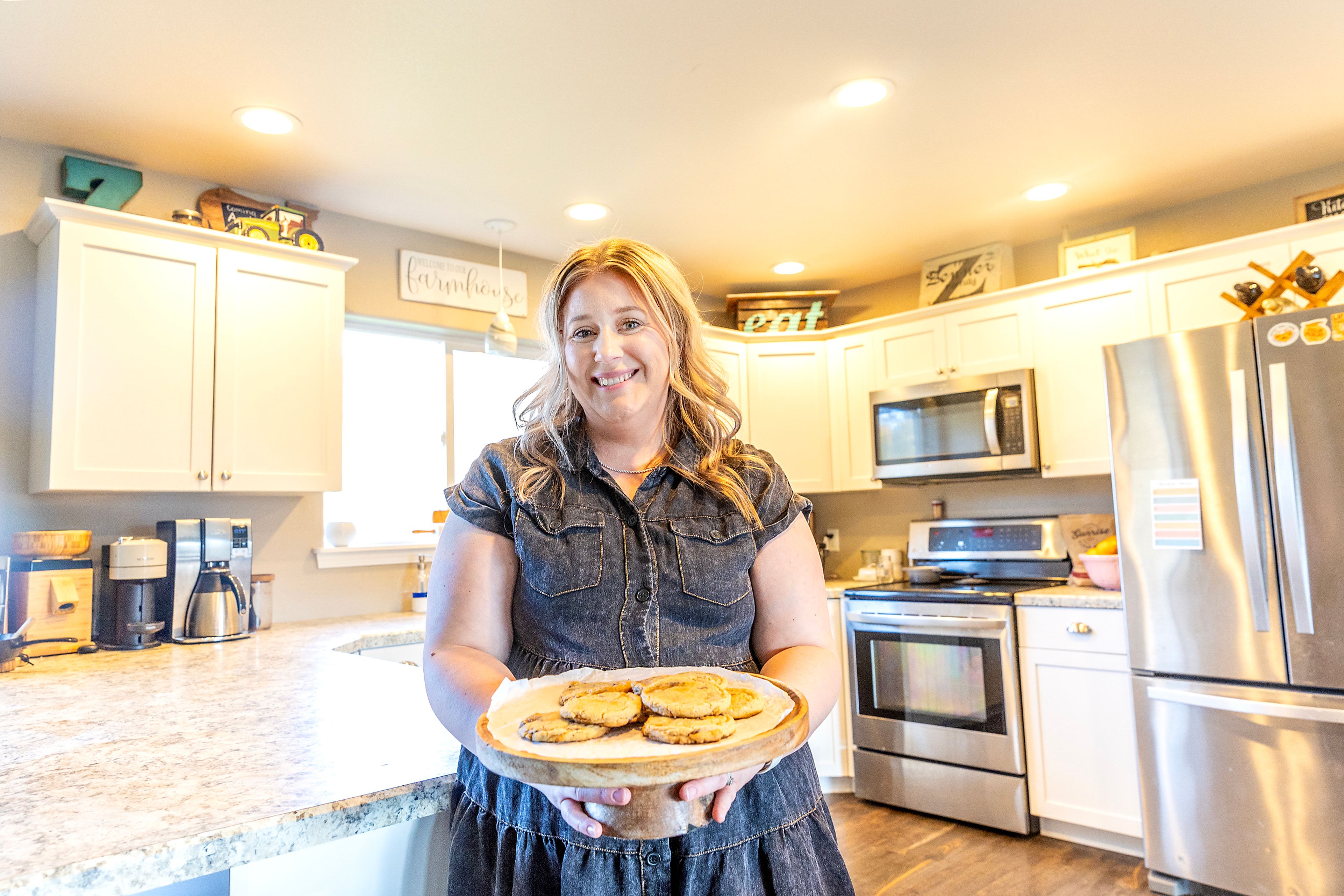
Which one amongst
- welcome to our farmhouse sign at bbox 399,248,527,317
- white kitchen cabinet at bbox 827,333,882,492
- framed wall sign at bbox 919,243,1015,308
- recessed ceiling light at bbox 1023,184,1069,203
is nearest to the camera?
recessed ceiling light at bbox 1023,184,1069,203

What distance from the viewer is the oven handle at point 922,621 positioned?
9.98 ft

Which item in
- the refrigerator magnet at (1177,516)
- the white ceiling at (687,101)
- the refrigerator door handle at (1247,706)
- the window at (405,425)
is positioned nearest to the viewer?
the white ceiling at (687,101)

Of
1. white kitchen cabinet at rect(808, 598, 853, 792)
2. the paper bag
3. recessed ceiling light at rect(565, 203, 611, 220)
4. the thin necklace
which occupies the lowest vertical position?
white kitchen cabinet at rect(808, 598, 853, 792)

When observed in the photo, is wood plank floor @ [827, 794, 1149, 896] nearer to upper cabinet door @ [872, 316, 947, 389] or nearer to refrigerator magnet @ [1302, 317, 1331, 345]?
refrigerator magnet @ [1302, 317, 1331, 345]

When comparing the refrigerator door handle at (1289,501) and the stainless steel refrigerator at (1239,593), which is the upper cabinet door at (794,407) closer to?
the stainless steel refrigerator at (1239,593)

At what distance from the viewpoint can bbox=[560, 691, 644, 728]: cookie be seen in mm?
765

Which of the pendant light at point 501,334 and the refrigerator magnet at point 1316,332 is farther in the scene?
the pendant light at point 501,334

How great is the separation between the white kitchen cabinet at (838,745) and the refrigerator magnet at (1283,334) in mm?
1823

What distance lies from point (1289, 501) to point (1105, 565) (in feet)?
2.64

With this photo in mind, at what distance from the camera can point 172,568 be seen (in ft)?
8.25

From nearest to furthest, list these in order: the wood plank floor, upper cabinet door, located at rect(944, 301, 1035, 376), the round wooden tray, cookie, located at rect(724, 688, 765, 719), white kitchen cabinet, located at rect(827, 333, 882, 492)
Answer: the round wooden tray
cookie, located at rect(724, 688, 765, 719)
the wood plank floor
upper cabinet door, located at rect(944, 301, 1035, 376)
white kitchen cabinet, located at rect(827, 333, 882, 492)

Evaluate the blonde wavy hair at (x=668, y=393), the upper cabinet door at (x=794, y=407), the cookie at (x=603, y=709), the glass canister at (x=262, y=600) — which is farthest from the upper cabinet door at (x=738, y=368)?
the cookie at (x=603, y=709)

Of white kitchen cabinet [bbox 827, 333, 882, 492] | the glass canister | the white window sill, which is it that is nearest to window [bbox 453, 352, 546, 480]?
the white window sill

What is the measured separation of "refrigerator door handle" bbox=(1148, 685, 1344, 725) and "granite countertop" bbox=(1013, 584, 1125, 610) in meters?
0.28
